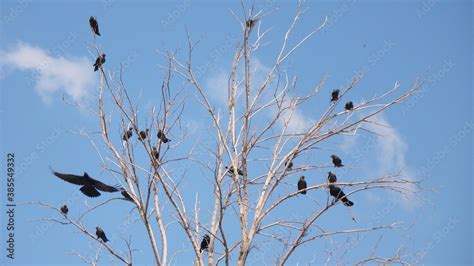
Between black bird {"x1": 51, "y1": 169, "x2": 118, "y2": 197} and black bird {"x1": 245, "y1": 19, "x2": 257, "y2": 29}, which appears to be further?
black bird {"x1": 51, "y1": 169, "x2": 118, "y2": 197}

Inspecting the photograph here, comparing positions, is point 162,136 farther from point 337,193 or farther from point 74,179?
point 337,193

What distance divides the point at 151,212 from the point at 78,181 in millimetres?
982

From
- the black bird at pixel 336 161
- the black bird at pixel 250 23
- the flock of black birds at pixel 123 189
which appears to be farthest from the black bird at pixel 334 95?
the black bird at pixel 250 23

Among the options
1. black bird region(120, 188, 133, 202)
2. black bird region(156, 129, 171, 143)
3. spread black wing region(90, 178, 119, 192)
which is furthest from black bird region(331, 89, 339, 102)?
spread black wing region(90, 178, 119, 192)

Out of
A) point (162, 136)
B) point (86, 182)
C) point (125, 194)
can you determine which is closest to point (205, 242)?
point (125, 194)

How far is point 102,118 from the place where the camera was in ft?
15.8

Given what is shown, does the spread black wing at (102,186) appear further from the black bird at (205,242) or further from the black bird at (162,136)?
the black bird at (205,242)

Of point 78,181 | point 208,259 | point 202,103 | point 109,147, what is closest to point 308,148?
point 202,103

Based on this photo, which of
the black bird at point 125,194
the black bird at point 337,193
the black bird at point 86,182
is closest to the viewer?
the black bird at point 337,193

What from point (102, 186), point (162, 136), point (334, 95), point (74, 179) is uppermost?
point (334, 95)

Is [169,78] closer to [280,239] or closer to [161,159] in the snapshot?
[161,159]

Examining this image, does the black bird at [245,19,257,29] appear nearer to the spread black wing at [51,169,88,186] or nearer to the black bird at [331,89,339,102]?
the black bird at [331,89,339,102]

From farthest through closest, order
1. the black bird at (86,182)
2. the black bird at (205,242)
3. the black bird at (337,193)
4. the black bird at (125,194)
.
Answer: the black bird at (86,182) → the black bird at (205,242) → the black bird at (125,194) → the black bird at (337,193)

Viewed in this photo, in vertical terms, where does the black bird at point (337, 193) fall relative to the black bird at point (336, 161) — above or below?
below
